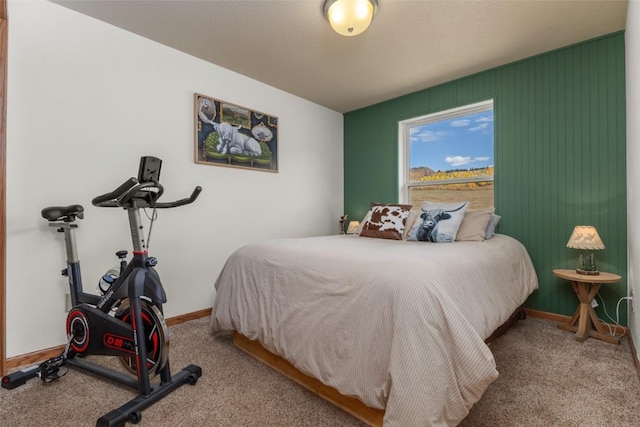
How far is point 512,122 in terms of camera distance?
9.76 feet

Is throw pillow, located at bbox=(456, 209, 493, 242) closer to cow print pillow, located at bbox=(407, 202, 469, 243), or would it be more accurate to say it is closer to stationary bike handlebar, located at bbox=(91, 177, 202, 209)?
cow print pillow, located at bbox=(407, 202, 469, 243)

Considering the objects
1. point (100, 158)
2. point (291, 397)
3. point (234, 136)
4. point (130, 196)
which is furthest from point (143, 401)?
point (234, 136)

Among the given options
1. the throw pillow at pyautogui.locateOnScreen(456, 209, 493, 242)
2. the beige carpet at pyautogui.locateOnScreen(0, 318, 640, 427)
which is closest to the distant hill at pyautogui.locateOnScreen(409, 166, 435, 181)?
the throw pillow at pyautogui.locateOnScreen(456, 209, 493, 242)

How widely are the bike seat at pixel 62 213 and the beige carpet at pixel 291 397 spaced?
3.05 feet

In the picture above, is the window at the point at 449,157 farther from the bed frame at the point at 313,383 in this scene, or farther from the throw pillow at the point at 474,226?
the bed frame at the point at 313,383

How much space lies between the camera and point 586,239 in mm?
2295

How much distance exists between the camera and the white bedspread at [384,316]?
1.16 metres

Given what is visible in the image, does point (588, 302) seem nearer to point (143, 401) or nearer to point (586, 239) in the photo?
point (586, 239)

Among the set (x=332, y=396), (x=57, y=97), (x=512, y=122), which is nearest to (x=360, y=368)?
(x=332, y=396)

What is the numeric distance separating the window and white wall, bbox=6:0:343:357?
68.7 inches

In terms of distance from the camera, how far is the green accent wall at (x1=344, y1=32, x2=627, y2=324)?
8.04 ft

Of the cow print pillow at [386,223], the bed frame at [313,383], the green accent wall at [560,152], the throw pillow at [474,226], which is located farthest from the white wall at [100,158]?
the green accent wall at [560,152]

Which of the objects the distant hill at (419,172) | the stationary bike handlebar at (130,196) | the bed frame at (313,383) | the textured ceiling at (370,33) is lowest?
the bed frame at (313,383)

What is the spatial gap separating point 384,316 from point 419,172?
280cm
